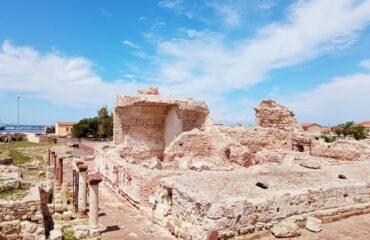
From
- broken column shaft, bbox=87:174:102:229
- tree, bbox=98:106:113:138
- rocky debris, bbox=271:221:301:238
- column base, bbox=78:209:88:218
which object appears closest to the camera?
rocky debris, bbox=271:221:301:238

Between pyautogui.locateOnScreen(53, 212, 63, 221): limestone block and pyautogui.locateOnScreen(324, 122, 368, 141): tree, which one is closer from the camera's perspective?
pyautogui.locateOnScreen(53, 212, 63, 221): limestone block

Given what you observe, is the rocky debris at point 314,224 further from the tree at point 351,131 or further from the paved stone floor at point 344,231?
the tree at point 351,131

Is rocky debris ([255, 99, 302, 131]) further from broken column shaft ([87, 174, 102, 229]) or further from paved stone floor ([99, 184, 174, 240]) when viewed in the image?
broken column shaft ([87, 174, 102, 229])

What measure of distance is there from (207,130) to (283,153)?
4.94 meters

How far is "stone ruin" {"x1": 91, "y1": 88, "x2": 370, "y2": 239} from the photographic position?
753cm

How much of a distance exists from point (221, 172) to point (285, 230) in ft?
9.93

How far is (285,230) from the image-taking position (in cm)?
746

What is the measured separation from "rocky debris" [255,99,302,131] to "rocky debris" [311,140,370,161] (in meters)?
2.92

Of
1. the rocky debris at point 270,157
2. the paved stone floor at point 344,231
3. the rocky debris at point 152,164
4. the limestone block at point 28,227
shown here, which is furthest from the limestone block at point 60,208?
the rocky debris at point 270,157

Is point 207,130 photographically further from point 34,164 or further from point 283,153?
point 34,164

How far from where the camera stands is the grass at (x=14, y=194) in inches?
363

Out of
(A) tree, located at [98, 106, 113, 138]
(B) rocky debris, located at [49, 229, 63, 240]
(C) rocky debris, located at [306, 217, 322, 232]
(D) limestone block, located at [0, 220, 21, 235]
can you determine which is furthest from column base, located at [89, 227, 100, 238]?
(A) tree, located at [98, 106, 113, 138]

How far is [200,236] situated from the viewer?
7.03m

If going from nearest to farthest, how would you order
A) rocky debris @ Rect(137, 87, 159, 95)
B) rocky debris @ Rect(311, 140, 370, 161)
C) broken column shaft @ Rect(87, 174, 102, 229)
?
broken column shaft @ Rect(87, 174, 102, 229)
rocky debris @ Rect(311, 140, 370, 161)
rocky debris @ Rect(137, 87, 159, 95)
